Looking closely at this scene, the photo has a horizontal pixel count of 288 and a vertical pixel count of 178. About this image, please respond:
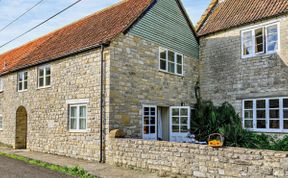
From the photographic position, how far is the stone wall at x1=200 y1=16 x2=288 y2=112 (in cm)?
1268

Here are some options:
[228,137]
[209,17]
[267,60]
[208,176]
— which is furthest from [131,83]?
[209,17]

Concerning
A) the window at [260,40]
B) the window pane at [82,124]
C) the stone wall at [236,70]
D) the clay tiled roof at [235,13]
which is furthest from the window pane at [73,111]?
the window at [260,40]

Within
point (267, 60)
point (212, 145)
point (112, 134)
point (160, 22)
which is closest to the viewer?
point (212, 145)

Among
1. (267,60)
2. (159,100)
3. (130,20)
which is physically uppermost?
(130,20)

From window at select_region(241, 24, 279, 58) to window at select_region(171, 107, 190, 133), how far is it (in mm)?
4323

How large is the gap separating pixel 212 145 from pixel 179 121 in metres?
6.16

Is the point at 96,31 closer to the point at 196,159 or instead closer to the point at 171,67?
the point at 171,67

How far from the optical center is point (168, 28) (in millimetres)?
14797

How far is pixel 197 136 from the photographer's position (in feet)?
45.3

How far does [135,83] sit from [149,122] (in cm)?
204

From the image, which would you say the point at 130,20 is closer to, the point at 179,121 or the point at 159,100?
the point at 159,100

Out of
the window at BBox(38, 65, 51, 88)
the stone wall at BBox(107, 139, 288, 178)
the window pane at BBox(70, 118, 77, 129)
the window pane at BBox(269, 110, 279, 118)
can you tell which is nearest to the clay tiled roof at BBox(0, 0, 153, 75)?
the window at BBox(38, 65, 51, 88)

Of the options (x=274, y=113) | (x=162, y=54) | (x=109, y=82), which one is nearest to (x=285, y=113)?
(x=274, y=113)

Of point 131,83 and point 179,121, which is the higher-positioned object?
point 131,83
